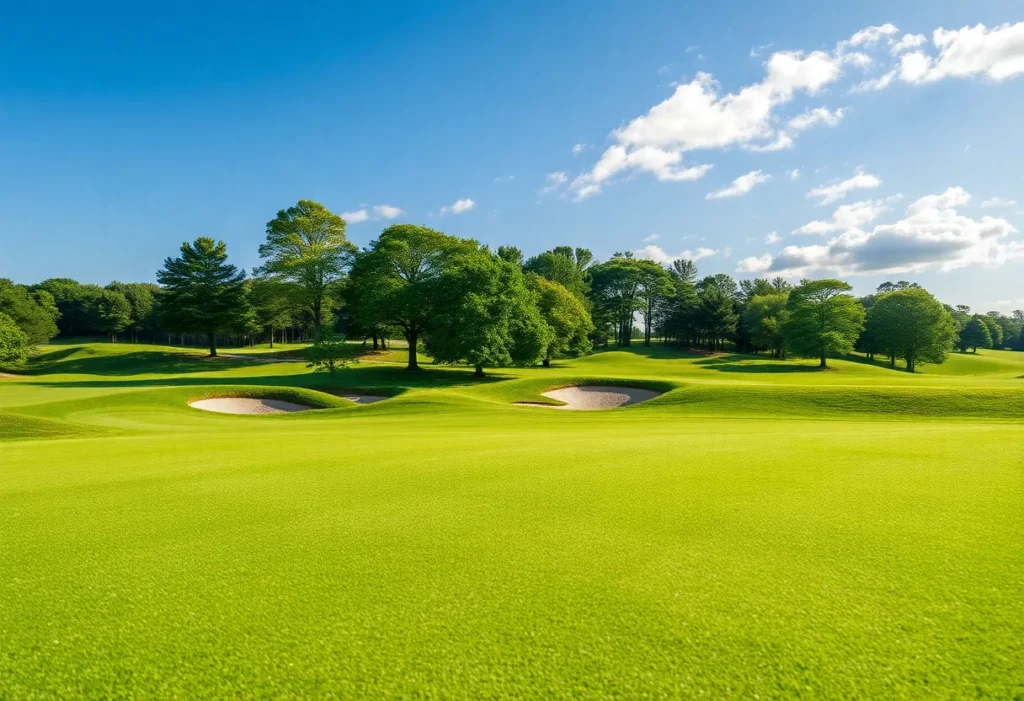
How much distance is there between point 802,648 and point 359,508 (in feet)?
16.9

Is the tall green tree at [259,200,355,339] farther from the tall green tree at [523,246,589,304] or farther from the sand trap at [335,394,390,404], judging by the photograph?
the tall green tree at [523,246,589,304]

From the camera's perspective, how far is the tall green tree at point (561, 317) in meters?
54.7

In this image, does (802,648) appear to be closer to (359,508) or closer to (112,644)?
(112,644)

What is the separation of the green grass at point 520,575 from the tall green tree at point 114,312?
322ft

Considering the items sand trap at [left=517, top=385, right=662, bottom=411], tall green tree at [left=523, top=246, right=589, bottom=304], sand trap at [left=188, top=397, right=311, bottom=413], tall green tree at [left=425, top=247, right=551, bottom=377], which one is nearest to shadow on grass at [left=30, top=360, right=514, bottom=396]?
tall green tree at [left=425, top=247, right=551, bottom=377]

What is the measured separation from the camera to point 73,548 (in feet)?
17.5

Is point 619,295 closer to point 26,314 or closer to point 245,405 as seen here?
point 245,405

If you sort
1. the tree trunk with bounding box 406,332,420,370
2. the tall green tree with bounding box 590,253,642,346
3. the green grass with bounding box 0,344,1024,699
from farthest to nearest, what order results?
the tall green tree with bounding box 590,253,642,346 → the tree trunk with bounding box 406,332,420,370 → the green grass with bounding box 0,344,1024,699

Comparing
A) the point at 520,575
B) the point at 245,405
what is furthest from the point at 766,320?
the point at 520,575

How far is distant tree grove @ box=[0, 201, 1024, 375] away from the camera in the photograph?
42.0m

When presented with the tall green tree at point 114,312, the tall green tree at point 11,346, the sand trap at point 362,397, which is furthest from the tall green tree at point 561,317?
the tall green tree at point 114,312

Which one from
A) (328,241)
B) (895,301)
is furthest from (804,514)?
(895,301)

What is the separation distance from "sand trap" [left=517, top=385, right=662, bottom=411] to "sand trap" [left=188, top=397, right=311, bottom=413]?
14.0 m

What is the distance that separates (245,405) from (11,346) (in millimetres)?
36780
